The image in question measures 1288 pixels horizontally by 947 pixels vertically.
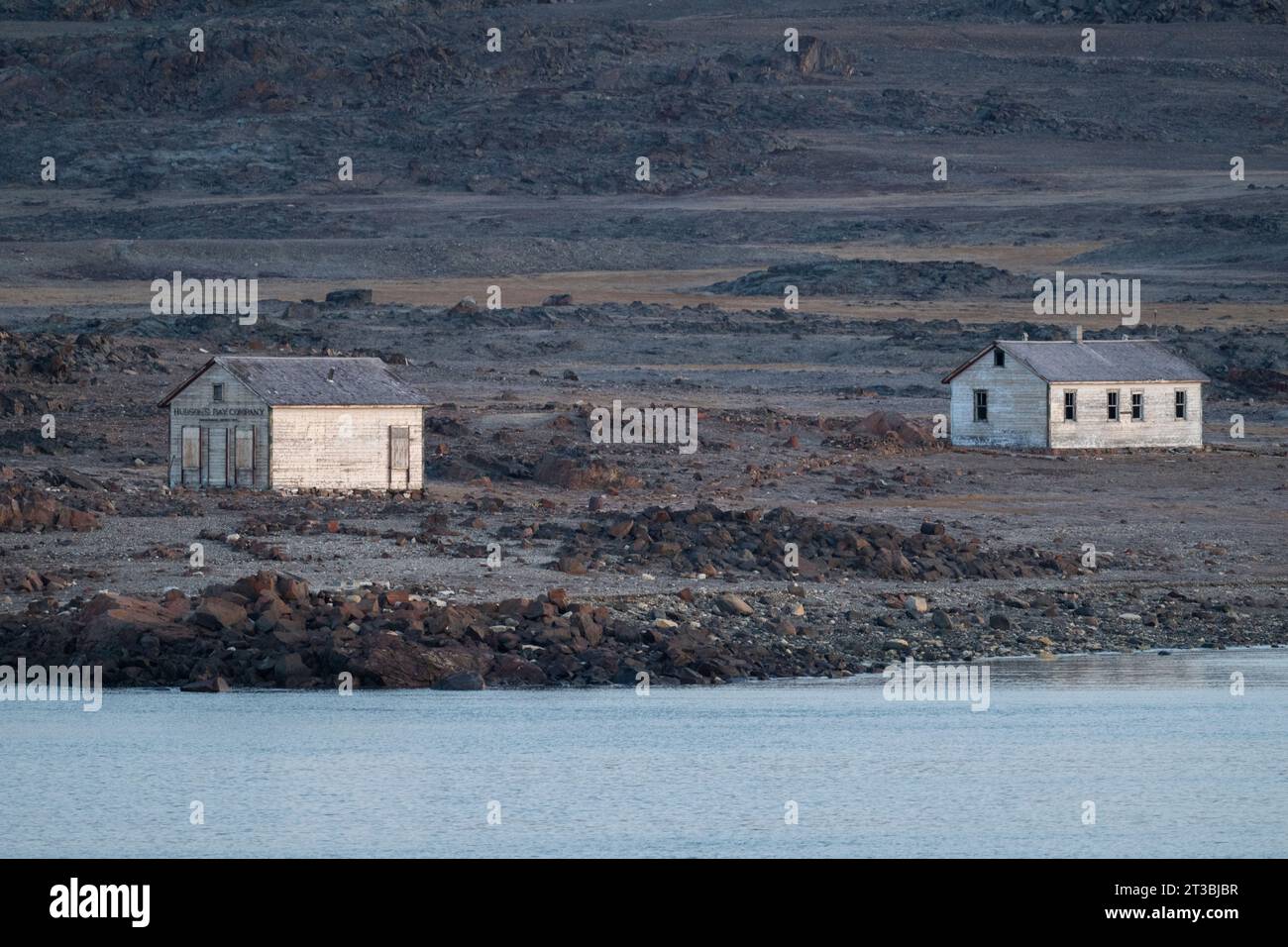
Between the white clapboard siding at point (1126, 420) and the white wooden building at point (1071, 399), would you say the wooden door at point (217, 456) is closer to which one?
the white wooden building at point (1071, 399)

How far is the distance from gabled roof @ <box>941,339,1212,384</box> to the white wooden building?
0.07 ft

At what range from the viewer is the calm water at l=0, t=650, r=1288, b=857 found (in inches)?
1108

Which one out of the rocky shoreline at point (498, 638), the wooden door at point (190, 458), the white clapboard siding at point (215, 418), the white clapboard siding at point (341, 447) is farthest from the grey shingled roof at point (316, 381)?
the rocky shoreline at point (498, 638)

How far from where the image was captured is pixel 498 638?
114 ft

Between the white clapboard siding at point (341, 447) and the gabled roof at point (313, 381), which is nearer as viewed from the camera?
the gabled roof at point (313, 381)

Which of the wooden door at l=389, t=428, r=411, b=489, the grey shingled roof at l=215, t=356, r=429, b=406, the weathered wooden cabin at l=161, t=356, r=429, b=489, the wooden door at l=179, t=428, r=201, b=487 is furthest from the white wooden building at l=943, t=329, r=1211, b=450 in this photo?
the wooden door at l=179, t=428, r=201, b=487

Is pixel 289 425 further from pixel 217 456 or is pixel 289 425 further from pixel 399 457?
pixel 399 457

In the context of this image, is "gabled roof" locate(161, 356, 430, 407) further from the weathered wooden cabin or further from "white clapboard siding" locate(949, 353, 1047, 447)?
"white clapboard siding" locate(949, 353, 1047, 447)

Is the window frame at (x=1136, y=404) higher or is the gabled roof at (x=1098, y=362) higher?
the gabled roof at (x=1098, y=362)

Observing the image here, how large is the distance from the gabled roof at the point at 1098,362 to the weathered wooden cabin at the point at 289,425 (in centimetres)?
1508

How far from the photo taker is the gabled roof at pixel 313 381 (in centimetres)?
4431

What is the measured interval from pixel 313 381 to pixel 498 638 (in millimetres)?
11600

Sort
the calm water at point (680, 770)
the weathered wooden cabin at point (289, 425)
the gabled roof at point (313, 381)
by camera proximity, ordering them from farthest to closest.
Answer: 1. the weathered wooden cabin at point (289, 425)
2. the gabled roof at point (313, 381)
3. the calm water at point (680, 770)
